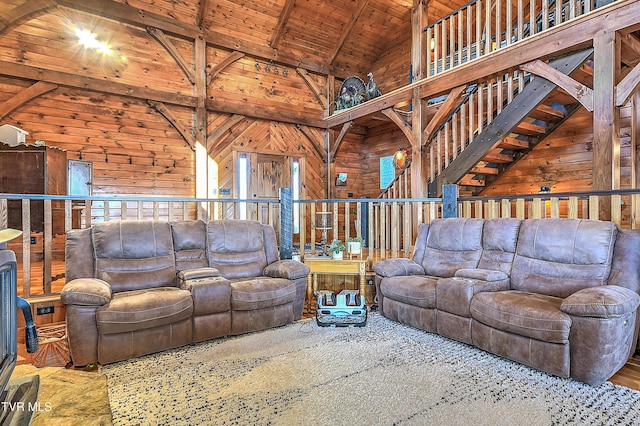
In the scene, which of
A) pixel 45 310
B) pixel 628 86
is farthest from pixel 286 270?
pixel 628 86

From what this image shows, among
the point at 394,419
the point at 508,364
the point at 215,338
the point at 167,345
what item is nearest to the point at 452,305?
the point at 508,364

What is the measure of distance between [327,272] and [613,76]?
3529mm

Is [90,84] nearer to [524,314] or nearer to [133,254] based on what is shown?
[133,254]

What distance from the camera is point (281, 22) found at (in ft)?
23.2

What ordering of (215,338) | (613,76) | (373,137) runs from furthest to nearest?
1. (373,137)
2. (613,76)
3. (215,338)

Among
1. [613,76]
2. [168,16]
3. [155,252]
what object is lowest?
[155,252]

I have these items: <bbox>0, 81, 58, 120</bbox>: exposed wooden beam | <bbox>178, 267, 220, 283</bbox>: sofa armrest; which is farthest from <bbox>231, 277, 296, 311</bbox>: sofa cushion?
<bbox>0, 81, 58, 120</bbox>: exposed wooden beam

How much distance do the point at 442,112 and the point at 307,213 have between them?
3.75 m

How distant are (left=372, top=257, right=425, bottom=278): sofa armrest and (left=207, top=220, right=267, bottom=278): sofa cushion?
120 cm

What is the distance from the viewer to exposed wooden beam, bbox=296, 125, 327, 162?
Answer: 8055 millimetres

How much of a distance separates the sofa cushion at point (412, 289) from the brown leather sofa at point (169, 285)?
2.70 ft

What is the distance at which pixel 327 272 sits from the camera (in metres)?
4.06

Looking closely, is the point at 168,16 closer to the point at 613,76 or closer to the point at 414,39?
the point at 414,39

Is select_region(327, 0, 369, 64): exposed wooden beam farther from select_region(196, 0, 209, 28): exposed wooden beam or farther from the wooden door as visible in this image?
select_region(196, 0, 209, 28): exposed wooden beam
